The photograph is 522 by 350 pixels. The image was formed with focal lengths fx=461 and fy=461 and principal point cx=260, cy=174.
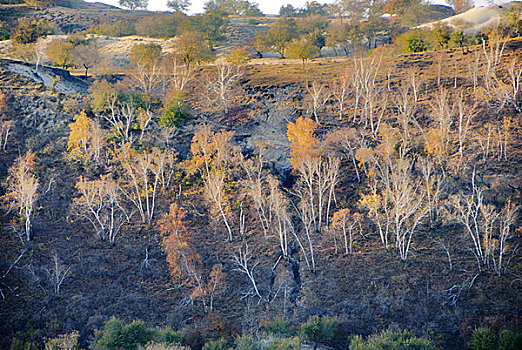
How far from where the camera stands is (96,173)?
180ft

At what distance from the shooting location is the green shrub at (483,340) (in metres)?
32.8

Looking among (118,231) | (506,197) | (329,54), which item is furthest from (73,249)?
(329,54)

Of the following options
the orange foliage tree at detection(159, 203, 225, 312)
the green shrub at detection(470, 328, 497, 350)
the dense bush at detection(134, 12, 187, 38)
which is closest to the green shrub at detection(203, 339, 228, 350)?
the orange foliage tree at detection(159, 203, 225, 312)

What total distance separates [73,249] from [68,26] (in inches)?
3814

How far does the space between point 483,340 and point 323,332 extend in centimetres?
1156

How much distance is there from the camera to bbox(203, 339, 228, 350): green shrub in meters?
32.6

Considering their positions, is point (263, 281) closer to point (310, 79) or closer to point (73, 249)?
point (73, 249)

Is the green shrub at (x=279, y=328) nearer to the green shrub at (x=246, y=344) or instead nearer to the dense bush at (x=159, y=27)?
the green shrub at (x=246, y=344)

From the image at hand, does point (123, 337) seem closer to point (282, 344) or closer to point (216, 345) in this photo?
point (216, 345)

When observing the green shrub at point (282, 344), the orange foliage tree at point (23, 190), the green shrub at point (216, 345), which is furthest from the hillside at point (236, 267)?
the green shrub at point (282, 344)

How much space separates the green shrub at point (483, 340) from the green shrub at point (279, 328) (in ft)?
44.5

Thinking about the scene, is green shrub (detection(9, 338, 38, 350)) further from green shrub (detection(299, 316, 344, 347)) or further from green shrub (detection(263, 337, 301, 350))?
green shrub (detection(299, 316, 344, 347))

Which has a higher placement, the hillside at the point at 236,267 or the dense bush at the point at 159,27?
the dense bush at the point at 159,27

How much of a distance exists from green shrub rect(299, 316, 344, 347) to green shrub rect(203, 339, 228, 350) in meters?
6.46
